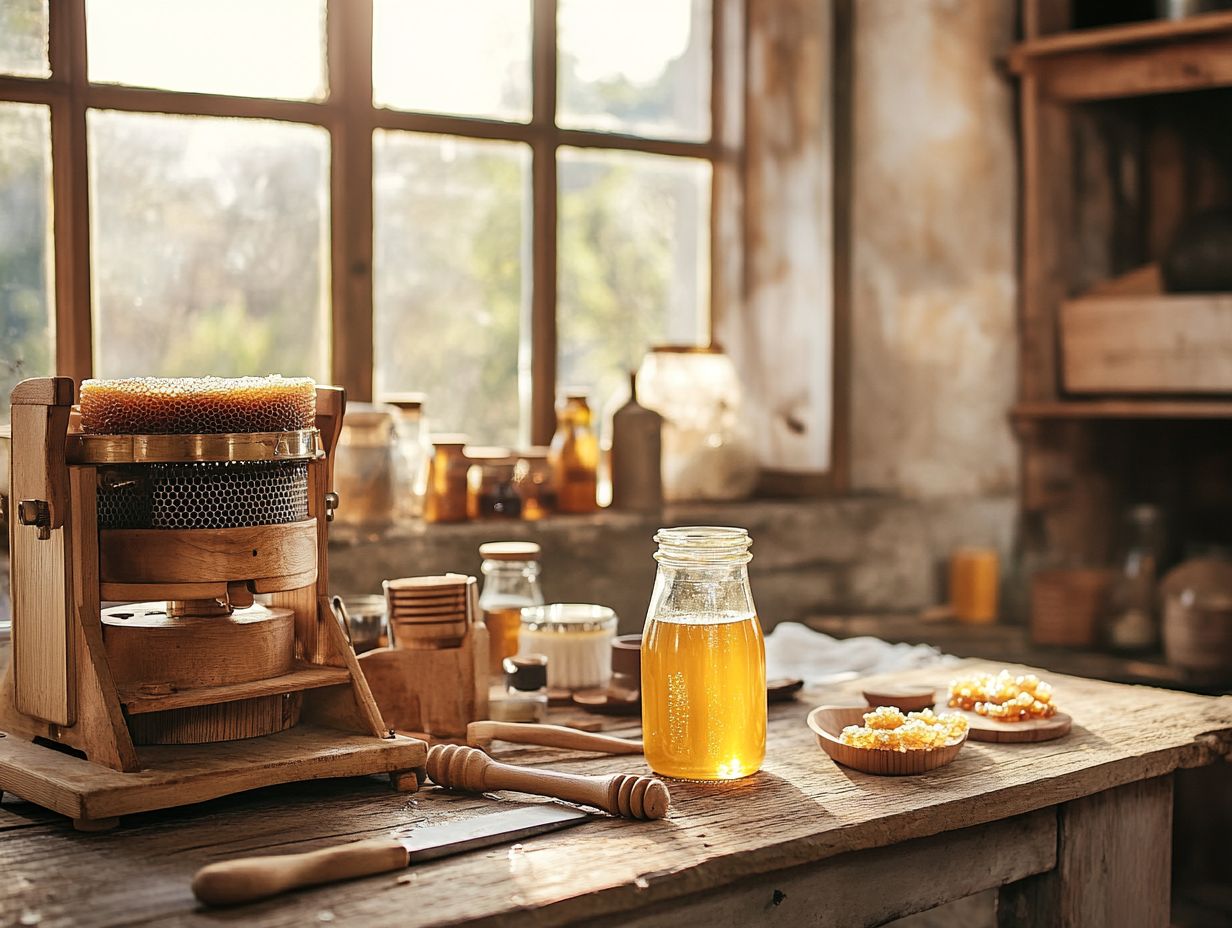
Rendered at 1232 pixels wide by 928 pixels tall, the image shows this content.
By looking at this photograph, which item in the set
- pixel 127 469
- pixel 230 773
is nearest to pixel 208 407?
pixel 127 469

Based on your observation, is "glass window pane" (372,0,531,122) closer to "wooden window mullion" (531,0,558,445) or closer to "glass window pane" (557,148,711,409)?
"wooden window mullion" (531,0,558,445)

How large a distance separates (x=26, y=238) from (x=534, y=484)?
1109 millimetres

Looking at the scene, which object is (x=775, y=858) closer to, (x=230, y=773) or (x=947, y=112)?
(x=230, y=773)

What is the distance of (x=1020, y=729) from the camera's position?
5.44 ft

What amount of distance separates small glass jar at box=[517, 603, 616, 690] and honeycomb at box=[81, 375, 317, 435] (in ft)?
1.94

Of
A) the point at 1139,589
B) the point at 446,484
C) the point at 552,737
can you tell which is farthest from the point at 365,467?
the point at 1139,589

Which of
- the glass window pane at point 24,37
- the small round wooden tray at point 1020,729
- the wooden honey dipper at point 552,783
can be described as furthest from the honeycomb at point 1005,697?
the glass window pane at point 24,37

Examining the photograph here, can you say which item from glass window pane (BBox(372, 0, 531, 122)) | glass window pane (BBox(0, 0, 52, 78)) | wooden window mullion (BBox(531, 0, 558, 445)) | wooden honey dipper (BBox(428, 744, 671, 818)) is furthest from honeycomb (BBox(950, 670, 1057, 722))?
glass window pane (BBox(0, 0, 52, 78))

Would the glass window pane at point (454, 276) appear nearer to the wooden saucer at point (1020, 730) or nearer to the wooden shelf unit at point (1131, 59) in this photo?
the wooden shelf unit at point (1131, 59)

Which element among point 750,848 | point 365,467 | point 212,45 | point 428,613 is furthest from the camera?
point 212,45

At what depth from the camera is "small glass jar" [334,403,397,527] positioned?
8.91ft

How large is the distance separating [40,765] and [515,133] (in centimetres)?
212

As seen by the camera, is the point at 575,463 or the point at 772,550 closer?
the point at 575,463

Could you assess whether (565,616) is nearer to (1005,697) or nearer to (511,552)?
(511,552)
